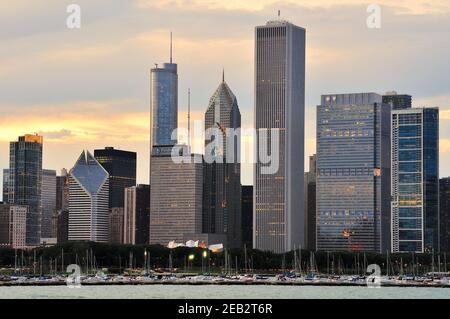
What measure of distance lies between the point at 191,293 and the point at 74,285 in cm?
3311

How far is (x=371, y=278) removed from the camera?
647 feet

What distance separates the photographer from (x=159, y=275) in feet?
652
